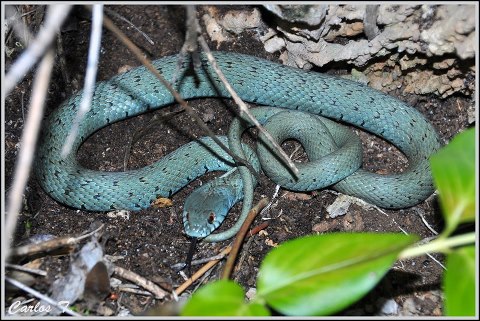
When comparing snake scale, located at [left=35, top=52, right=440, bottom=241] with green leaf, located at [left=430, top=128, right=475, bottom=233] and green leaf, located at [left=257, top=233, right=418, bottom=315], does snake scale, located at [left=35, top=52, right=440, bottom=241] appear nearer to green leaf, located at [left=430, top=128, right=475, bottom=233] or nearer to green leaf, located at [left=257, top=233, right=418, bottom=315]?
green leaf, located at [left=257, top=233, right=418, bottom=315]

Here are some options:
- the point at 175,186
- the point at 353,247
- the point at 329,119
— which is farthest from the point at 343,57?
the point at 353,247

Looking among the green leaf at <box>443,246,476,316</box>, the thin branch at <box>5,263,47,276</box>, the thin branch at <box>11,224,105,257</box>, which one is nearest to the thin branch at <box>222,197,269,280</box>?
the thin branch at <box>11,224,105,257</box>

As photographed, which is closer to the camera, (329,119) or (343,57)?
(343,57)

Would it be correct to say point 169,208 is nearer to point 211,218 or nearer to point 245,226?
point 211,218

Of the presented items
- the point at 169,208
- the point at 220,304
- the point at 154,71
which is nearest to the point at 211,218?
the point at 169,208

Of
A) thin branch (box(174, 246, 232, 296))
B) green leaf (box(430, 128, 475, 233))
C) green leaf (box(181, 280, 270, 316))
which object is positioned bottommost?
thin branch (box(174, 246, 232, 296))

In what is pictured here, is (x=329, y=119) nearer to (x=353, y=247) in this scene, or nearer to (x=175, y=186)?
(x=175, y=186)
